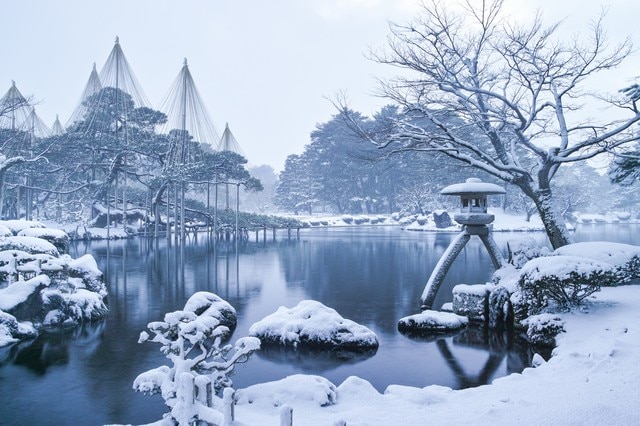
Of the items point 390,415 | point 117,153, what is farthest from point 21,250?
point 117,153

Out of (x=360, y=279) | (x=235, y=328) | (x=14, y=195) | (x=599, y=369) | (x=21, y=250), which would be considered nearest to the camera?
(x=599, y=369)

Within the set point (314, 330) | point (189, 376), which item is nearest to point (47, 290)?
point (314, 330)

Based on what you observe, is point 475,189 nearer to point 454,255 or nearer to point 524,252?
point 454,255

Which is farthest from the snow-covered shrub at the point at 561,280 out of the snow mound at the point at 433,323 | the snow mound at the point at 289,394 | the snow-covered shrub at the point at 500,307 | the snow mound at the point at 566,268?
the snow mound at the point at 289,394

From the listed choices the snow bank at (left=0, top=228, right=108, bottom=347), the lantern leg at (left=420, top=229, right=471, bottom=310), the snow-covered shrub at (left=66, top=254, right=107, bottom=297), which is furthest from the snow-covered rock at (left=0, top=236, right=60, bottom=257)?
the lantern leg at (left=420, top=229, right=471, bottom=310)

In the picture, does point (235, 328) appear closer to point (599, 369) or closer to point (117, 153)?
point (599, 369)

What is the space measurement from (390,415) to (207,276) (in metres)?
16.5

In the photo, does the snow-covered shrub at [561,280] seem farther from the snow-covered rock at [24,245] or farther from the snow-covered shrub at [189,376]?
the snow-covered rock at [24,245]

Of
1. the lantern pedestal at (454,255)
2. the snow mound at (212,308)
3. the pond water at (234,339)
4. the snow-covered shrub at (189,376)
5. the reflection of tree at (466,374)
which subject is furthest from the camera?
the lantern pedestal at (454,255)

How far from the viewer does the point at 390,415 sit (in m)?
5.68

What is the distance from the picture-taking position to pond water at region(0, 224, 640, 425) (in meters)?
7.54

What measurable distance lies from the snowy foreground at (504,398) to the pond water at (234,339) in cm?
151

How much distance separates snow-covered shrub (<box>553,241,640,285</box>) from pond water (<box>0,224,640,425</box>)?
2693 mm

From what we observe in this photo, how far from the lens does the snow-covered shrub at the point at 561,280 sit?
30.2 ft
